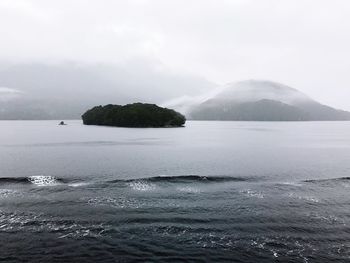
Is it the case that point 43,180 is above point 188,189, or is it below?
above

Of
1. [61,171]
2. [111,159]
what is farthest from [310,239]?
[111,159]

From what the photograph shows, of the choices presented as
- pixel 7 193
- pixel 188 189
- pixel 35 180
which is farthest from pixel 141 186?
pixel 7 193

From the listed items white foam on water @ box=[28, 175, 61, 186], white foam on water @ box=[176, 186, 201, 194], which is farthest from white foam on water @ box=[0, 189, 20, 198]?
white foam on water @ box=[176, 186, 201, 194]

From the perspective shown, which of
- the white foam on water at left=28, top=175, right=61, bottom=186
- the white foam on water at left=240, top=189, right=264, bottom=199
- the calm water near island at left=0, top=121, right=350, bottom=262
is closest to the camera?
the calm water near island at left=0, top=121, right=350, bottom=262

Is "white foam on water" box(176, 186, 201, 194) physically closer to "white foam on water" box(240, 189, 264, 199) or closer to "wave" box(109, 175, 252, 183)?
"wave" box(109, 175, 252, 183)

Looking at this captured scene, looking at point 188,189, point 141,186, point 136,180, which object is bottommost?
point 188,189

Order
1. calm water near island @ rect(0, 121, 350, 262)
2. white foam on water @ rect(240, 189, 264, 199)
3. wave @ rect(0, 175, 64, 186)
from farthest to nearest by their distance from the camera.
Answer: wave @ rect(0, 175, 64, 186)
white foam on water @ rect(240, 189, 264, 199)
calm water near island @ rect(0, 121, 350, 262)

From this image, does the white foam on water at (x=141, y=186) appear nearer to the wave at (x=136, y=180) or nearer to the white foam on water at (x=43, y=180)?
the wave at (x=136, y=180)

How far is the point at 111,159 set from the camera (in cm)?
11469

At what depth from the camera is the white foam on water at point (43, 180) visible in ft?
238

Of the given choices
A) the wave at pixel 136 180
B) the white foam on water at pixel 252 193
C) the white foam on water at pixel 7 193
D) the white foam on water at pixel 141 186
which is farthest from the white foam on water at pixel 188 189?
the white foam on water at pixel 7 193

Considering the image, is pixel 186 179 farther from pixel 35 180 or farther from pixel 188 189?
pixel 35 180

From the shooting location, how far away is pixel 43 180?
76125 mm

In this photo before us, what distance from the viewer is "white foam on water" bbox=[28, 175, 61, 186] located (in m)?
72.5
